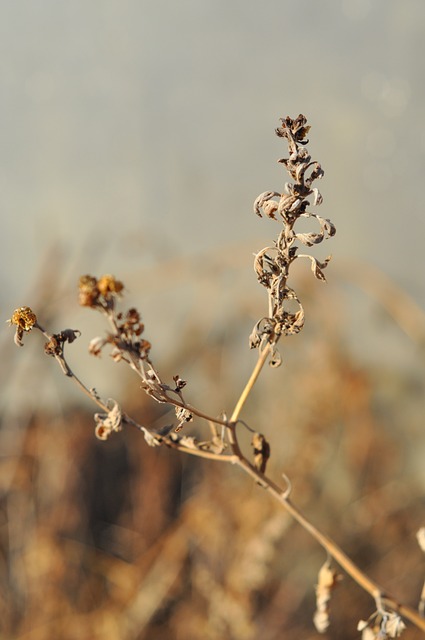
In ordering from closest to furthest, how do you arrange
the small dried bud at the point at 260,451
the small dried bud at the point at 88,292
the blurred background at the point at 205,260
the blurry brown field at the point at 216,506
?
the small dried bud at the point at 88,292 → the small dried bud at the point at 260,451 → the blurry brown field at the point at 216,506 → the blurred background at the point at 205,260

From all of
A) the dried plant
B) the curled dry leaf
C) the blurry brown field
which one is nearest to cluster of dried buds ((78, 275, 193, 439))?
the dried plant

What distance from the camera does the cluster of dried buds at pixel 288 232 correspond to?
405mm

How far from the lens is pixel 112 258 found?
2.10 metres

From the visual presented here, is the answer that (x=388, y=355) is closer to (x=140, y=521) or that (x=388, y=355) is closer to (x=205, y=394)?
(x=205, y=394)

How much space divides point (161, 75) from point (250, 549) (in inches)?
52.7

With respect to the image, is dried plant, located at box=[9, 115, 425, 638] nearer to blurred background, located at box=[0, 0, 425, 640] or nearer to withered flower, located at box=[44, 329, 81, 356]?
withered flower, located at box=[44, 329, 81, 356]

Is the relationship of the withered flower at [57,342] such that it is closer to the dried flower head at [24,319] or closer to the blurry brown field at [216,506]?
the dried flower head at [24,319]

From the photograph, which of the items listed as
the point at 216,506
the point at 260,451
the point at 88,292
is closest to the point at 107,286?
the point at 88,292

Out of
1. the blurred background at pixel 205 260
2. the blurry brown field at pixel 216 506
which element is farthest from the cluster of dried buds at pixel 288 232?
the blurred background at pixel 205 260

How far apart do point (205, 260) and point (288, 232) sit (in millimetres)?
1172

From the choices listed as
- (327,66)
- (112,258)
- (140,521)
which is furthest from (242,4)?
(140,521)

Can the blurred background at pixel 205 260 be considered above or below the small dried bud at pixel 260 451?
above

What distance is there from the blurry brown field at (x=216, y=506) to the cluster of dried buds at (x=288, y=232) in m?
0.57

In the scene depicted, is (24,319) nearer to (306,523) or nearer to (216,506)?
(306,523)
